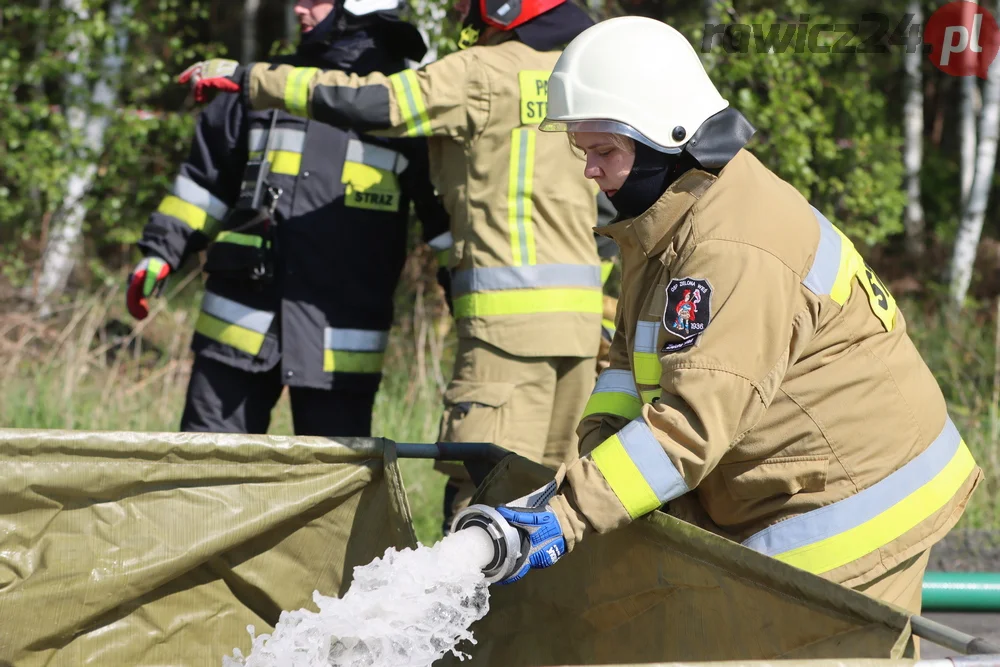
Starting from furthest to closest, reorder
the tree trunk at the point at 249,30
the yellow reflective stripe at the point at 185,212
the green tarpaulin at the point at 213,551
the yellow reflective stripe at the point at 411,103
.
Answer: the tree trunk at the point at 249,30 → the yellow reflective stripe at the point at 185,212 → the yellow reflective stripe at the point at 411,103 → the green tarpaulin at the point at 213,551

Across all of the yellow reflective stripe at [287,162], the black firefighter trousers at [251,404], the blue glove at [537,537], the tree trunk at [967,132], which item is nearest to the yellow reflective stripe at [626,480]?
the blue glove at [537,537]

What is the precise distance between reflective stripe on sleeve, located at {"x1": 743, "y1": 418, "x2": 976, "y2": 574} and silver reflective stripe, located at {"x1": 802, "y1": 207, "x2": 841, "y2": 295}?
0.38m

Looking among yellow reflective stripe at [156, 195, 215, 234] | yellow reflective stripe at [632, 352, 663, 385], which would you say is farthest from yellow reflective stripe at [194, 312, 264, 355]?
yellow reflective stripe at [632, 352, 663, 385]

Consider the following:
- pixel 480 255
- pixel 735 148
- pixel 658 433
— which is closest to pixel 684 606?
pixel 658 433

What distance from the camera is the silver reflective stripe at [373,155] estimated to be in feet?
12.2

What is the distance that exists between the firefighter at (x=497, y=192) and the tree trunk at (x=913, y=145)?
790cm

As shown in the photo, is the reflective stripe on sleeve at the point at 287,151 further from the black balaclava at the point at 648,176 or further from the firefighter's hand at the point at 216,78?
the black balaclava at the point at 648,176

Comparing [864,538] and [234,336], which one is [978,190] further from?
[864,538]

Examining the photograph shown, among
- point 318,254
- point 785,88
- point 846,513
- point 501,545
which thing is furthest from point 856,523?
point 785,88

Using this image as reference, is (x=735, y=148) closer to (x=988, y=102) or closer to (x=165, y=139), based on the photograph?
(x=165, y=139)

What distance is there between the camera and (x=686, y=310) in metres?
1.94

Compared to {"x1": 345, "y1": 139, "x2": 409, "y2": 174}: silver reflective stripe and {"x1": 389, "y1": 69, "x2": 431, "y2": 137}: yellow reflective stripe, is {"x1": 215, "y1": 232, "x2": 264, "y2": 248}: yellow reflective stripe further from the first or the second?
{"x1": 389, "y1": 69, "x2": 431, "y2": 137}: yellow reflective stripe

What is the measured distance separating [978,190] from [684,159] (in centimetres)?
856

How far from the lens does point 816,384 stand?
6.68 feet
